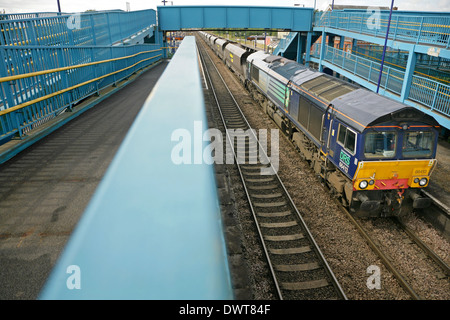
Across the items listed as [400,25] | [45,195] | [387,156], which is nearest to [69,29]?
[45,195]

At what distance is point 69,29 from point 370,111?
557 inches

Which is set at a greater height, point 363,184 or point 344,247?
point 363,184

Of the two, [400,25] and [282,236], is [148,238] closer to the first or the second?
[282,236]

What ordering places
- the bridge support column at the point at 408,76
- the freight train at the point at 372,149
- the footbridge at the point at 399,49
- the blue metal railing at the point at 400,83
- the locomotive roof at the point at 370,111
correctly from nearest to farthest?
the locomotive roof at the point at 370,111 → the freight train at the point at 372,149 → the blue metal railing at the point at 400,83 → the footbridge at the point at 399,49 → the bridge support column at the point at 408,76

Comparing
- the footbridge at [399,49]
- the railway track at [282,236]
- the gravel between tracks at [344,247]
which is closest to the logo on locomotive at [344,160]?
the gravel between tracks at [344,247]

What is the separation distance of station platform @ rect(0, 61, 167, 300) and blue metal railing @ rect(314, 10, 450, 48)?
1423 centimetres

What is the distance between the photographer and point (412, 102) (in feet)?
45.9

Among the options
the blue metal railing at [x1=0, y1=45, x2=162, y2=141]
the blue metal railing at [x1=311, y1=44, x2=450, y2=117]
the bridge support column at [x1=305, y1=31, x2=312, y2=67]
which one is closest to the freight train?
the blue metal railing at [x1=311, y1=44, x2=450, y2=117]

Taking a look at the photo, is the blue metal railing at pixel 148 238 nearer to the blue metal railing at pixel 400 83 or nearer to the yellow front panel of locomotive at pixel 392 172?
the yellow front panel of locomotive at pixel 392 172

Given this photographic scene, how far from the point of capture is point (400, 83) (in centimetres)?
1622

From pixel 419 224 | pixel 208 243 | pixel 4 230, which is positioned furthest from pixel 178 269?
pixel 419 224

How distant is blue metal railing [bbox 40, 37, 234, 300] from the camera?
863 mm

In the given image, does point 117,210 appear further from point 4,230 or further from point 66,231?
point 4,230

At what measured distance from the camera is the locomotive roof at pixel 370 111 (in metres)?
7.77
